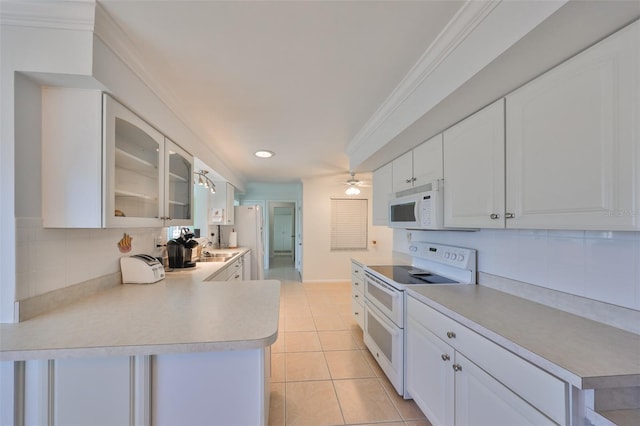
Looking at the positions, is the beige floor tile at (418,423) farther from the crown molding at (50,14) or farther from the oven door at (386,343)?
the crown molding at (50,14)

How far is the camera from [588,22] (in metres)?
0.92

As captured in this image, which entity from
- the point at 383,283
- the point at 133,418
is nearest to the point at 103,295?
the point at 133,418

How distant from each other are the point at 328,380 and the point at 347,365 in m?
0.30

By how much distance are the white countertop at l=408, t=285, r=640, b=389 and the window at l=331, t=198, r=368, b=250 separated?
4.24m

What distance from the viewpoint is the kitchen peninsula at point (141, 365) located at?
99cm

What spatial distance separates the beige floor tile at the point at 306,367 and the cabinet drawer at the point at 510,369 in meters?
1.30

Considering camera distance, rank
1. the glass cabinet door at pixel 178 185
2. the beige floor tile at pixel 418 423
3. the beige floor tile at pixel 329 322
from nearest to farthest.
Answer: the beige floor tile at pixel 418 423 < the glass cabinet door at pixel 178 185 < the beige floor tile at pixel 329 322

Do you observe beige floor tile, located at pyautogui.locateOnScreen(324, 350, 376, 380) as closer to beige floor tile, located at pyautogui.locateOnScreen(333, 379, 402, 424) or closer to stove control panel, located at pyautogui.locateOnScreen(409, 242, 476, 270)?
beige floor tile, located at pyautogui.locateOnScreen(333, 379, 402, 424)

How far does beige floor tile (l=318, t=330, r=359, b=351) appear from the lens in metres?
2.88

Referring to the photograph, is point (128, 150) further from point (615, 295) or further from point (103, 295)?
point (615, 295)

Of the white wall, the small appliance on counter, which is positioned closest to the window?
the white wall

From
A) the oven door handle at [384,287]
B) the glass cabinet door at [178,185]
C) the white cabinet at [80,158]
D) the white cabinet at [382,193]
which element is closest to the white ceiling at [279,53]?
the glass cabinet door at [178,185]

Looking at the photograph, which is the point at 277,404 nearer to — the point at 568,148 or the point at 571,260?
the point at 571,260

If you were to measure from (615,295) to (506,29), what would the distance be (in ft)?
4.09
